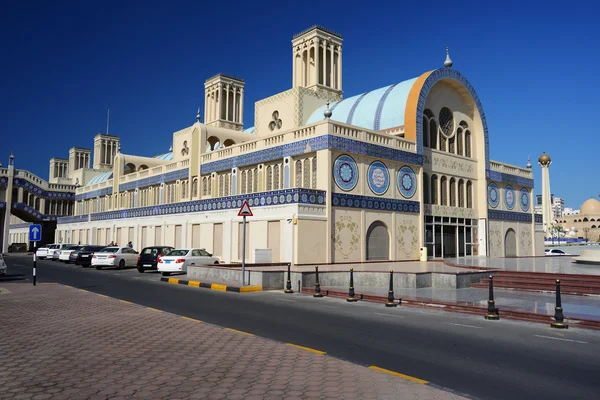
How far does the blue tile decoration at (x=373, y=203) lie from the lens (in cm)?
2647

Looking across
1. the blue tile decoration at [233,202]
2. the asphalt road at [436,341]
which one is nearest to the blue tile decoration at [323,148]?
the blue tile decoration at [233,202]

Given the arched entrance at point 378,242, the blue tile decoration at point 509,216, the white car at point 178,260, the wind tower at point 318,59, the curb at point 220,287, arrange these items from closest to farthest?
the curb at point 220,287, the white car at point 178,260, the arched entrance at point 378,242, the blue tile decoration at point 509,216, the wind tower at point 318,59

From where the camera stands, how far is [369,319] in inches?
437

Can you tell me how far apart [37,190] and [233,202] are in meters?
48.7

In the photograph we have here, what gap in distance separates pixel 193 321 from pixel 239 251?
19.6 m

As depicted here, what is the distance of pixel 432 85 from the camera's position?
32562 mm

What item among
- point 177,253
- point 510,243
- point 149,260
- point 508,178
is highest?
point 508,178

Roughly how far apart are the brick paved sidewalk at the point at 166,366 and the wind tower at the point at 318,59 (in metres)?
36.3

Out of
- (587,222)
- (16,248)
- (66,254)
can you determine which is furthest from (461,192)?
(587,222)

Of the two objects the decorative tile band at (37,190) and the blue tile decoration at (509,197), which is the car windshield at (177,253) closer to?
the blue tile decoration at (509,197)

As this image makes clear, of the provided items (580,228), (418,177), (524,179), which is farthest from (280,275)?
(580,228)

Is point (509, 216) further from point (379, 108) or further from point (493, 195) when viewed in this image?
point (379, 108)

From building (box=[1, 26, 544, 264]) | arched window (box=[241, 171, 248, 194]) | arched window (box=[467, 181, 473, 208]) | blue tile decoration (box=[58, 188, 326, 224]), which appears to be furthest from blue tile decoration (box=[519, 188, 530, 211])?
arched window (box=[241, 171, 248, 194])

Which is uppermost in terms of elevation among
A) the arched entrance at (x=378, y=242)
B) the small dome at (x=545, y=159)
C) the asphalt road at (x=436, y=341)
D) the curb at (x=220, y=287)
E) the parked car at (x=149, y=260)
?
the small dome at (x=545, y=159)
